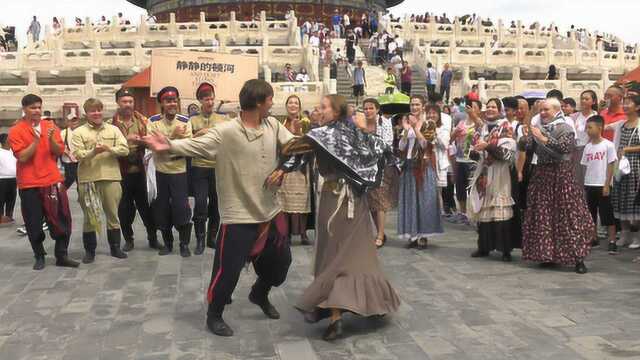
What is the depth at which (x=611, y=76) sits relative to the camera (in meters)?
27.4

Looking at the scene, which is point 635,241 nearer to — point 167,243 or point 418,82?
point 167,243

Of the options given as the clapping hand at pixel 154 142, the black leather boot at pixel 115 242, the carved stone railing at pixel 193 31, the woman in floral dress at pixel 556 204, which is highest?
the carved stone railing at pixel 193 31

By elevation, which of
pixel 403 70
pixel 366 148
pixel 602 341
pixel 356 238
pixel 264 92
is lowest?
pixel 602 341

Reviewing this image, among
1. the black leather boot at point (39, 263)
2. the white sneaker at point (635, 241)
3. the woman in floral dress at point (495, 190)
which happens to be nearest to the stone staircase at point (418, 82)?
the white sneaker at point (635, 241)

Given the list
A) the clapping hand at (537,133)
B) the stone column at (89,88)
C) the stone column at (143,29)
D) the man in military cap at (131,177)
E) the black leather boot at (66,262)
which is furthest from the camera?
the stone column at (143,29)

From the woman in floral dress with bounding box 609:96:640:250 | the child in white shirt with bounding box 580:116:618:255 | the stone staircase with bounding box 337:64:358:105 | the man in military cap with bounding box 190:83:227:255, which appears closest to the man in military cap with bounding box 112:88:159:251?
the man in military cap with bounding box 190:83:227:255

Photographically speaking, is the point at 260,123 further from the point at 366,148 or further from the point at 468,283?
the point at 468,283

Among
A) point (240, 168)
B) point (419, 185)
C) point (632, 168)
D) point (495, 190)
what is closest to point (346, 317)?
point (240, 168)

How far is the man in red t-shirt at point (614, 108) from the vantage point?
8.23m

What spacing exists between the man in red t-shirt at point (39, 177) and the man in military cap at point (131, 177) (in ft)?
2.80

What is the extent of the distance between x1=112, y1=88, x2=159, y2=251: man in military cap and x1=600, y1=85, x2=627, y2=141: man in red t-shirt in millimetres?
5746

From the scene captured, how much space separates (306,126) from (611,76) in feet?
75.5

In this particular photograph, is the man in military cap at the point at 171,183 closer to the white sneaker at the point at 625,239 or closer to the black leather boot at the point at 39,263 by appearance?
the black leather boot at the point at 39,263

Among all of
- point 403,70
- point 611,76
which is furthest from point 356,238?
point 611,76
